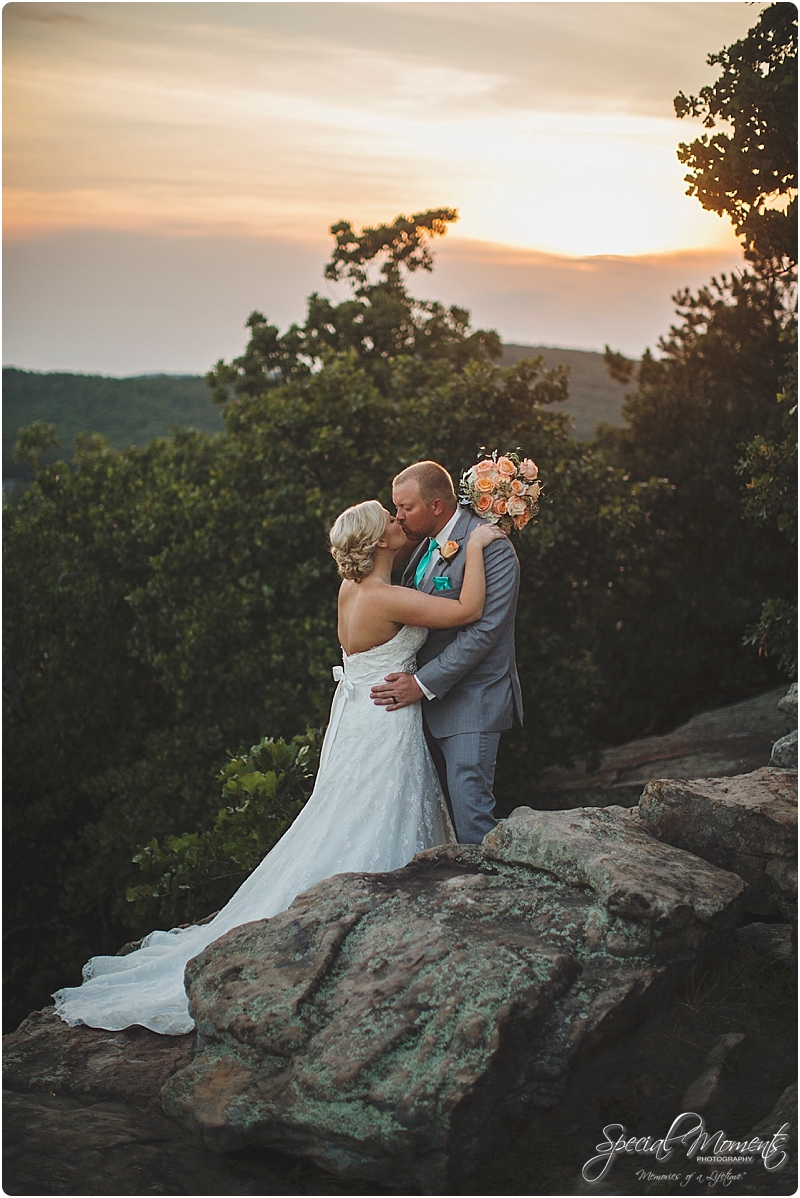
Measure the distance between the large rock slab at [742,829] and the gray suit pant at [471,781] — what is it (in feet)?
2.91

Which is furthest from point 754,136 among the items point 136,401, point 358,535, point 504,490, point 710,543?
point 136,401

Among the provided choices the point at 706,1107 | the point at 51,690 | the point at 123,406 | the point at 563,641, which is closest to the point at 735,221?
the point at 563,641

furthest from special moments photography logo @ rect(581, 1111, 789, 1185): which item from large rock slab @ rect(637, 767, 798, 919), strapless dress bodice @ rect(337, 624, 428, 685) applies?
strapless dress bodice @ rect(337, 624, 428, 685)

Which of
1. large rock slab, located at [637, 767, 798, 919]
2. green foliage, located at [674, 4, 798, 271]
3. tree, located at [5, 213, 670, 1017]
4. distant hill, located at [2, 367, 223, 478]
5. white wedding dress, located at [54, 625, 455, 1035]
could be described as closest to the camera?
large rock slab, located at [637, 767, 798, 919]

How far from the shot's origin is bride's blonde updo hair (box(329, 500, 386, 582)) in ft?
17.4

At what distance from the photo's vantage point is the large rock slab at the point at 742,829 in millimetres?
4742

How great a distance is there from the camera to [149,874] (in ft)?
42.9

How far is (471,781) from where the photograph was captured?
5.57m

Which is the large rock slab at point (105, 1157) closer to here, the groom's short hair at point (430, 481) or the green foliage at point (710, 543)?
the groom's short hair at point (430, 481)

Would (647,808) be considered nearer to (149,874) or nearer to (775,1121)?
(775,1121)

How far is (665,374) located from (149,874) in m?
13.0

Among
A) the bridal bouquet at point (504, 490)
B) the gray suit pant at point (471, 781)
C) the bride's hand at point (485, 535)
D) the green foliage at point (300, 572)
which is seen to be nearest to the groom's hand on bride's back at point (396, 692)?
the gray suit pant at point (471, 781)

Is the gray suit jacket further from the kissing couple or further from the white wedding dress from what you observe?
the white wedding dress

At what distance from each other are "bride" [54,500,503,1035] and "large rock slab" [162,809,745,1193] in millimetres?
704
